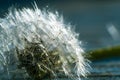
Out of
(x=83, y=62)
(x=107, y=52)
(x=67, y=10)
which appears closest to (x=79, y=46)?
(x=83, y=62)

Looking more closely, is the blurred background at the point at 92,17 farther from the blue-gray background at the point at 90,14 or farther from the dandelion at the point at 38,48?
the dandelion at the point at 38,48

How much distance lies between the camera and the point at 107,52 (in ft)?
26.7

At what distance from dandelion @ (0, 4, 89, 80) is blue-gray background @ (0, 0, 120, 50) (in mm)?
5771

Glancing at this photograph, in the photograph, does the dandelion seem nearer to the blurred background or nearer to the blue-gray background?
the blurred background

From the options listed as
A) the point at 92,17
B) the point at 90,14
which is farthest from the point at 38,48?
the point at 90,14

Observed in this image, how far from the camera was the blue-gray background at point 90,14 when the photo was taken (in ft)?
38.2

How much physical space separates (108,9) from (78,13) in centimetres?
73

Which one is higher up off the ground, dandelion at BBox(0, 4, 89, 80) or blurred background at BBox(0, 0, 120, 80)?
blurred background at BBox(0, 0, 120, 80)

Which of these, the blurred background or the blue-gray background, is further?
the blue-gray background

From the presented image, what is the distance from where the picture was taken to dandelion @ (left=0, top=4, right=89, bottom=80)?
4.48m

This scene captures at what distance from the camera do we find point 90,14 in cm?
1454

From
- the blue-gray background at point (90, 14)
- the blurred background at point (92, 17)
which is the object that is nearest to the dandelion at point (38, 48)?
the blurred background at point (92, 17)

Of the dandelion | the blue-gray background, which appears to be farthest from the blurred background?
the dandelion

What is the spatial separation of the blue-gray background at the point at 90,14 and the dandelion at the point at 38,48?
5771 millimetres
